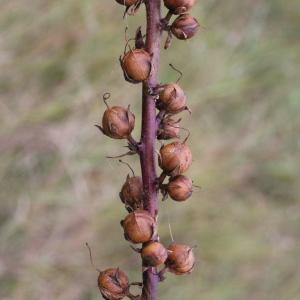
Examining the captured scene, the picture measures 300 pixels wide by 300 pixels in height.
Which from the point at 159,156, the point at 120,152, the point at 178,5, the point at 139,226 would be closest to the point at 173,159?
the point at 159,156

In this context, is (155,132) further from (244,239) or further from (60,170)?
(244,239)

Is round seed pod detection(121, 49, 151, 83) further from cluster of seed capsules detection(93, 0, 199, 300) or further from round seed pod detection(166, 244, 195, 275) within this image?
round seed pod detection(166, 244, 195, 275)

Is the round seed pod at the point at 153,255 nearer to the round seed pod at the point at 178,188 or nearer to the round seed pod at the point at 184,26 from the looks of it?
the round seed pod at the point at 178,188

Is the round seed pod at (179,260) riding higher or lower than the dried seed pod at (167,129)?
lower

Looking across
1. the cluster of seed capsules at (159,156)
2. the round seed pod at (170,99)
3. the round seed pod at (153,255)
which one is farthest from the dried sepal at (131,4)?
the round seed pod at (153,255)

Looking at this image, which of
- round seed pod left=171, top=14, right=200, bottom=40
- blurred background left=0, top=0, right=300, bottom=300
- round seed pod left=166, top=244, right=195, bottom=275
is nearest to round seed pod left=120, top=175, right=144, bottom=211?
round seed pod left=166, top=244, right=195, bottom=275

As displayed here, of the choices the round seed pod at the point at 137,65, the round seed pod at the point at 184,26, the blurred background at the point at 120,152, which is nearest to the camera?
the round seed pod at the point at 137,65
